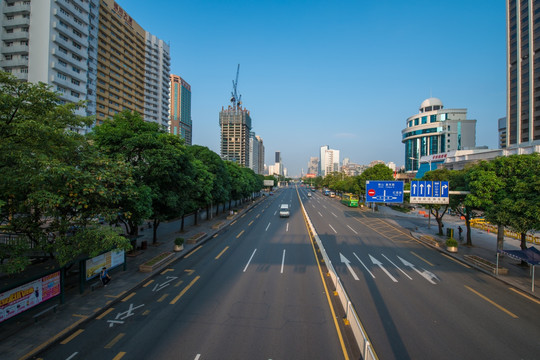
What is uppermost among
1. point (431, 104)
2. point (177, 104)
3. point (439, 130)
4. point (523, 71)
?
point (177, 104)

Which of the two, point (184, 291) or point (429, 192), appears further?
point (429, 192)

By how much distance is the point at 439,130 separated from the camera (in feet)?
386

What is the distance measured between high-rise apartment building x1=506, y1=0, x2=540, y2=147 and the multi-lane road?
6771cm

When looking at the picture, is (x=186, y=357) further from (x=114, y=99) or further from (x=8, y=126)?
(x=114, y=99)

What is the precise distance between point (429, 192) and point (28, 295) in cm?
2656

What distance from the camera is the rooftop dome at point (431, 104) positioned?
410 feet

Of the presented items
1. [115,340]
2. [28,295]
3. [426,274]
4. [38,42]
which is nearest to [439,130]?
[426,274]

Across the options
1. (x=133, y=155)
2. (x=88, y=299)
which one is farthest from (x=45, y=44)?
(x=88, y=299)

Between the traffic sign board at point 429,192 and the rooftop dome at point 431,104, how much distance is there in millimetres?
131163

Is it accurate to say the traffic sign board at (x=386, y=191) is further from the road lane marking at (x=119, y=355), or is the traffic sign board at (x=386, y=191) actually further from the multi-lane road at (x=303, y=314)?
the road lane marking at (x=119, y=355)

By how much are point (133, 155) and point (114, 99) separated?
65.9m

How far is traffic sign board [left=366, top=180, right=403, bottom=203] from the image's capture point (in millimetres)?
23406

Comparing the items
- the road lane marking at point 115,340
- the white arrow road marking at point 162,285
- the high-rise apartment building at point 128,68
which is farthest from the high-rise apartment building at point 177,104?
the road lane marking at point 115,340

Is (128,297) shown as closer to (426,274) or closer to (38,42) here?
(426,274)
